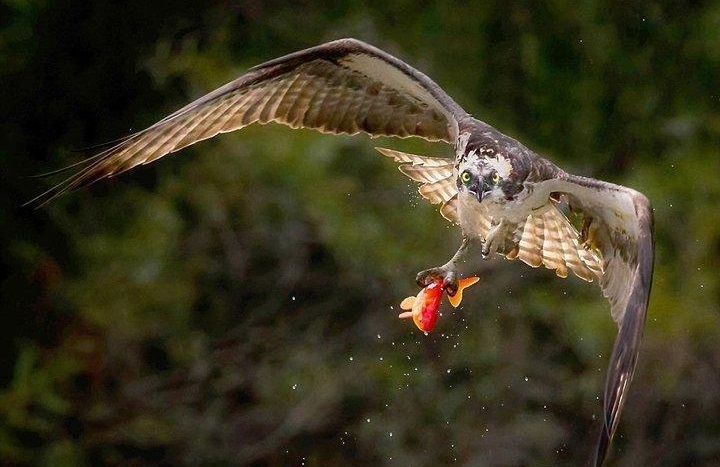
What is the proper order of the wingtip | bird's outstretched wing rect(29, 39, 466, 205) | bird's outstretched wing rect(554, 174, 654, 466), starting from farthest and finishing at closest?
A: 1. bird's outstretched wing rect(29, 39, 466, 205)
2. bird's outstretched wing rect(554, 174, 654, 466)
3. the wingtip

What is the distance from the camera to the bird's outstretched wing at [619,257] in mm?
4199

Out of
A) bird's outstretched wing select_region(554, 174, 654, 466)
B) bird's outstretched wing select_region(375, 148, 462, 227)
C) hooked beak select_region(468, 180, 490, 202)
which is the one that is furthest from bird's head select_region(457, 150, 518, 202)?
bird's outstretched wing select_region(375, 148, 462, 227)

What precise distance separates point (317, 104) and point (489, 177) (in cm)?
75

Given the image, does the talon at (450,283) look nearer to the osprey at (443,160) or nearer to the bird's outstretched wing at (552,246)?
the osprey at (443,160)

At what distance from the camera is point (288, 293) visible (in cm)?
890

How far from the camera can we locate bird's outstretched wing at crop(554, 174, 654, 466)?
4199mm

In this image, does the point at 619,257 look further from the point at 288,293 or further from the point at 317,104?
the point at 288,293

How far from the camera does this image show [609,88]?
30.5ft

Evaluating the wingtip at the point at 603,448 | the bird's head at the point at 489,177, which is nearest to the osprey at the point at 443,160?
the bird's head at the point at 489,177

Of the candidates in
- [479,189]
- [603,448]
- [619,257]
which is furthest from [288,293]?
[603,448]

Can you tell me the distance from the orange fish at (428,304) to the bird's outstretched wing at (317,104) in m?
0.47

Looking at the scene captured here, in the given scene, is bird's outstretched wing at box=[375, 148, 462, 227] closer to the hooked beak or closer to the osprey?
the osprey

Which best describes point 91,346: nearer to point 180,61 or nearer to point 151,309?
point 151,309

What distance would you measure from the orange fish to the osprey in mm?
28
